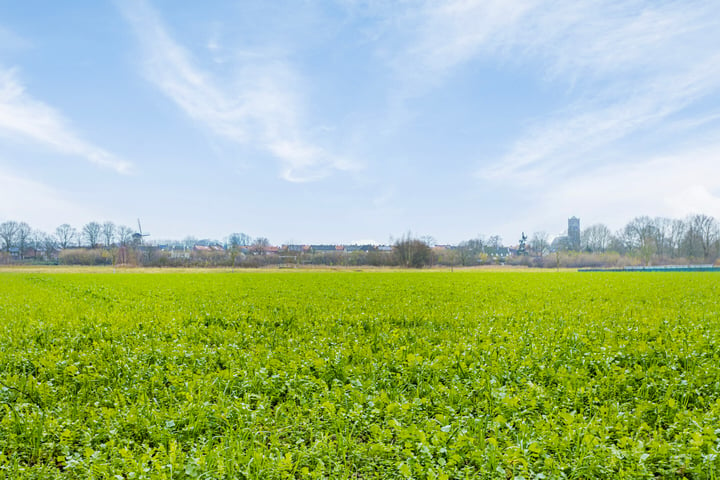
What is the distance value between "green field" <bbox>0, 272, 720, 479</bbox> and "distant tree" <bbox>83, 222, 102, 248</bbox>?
11702cm

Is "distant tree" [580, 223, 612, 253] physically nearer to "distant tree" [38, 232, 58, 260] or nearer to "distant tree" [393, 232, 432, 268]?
"distant tree" [393, 232, 432, 268]

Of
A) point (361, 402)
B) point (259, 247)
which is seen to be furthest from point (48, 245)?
point (361, 402)

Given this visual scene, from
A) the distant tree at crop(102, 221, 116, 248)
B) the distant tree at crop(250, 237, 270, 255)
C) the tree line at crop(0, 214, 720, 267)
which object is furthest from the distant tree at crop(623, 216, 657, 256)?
the distant tree at crop(102, 221, 116, 248)

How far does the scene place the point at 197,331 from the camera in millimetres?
9867

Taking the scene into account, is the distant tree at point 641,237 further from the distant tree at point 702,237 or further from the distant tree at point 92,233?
the distant tree at point 92,233

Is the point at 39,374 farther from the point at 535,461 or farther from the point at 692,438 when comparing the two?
the point at 692,438

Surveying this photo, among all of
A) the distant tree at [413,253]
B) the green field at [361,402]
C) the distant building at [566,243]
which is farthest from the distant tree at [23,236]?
the distant building at [566,243]

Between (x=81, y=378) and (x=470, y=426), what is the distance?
588cm

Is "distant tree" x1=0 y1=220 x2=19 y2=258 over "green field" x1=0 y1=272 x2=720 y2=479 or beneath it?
over

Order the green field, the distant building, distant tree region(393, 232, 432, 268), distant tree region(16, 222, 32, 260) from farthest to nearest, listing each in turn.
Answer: the distant building → distant tree region(16, 222, 32, 260) → distant tree region(393, 232, 432, 268) → the green field

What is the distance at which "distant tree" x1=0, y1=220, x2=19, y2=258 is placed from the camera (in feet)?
333

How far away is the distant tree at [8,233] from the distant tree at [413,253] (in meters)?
96.3

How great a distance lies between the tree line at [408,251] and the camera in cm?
9119

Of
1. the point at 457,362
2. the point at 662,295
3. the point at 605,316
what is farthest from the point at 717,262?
the point at 457,362
